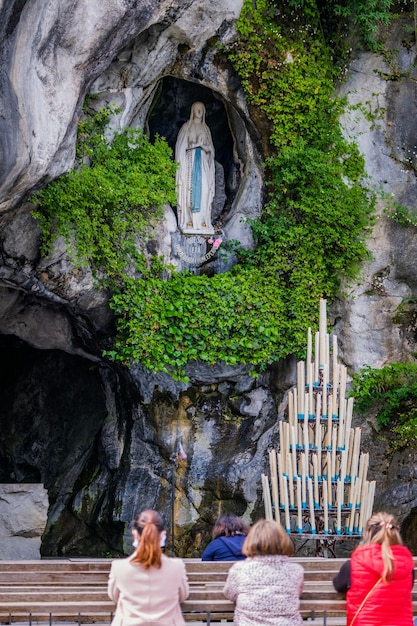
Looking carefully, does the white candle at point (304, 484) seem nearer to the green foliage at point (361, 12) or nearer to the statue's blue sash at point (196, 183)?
the statue's blue sash at point (196, 183)

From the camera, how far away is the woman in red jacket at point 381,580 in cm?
434

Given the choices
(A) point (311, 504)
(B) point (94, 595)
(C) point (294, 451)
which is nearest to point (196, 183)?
(C) point (294, 451)

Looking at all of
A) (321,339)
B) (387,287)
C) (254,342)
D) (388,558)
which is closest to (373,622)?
(388,558)

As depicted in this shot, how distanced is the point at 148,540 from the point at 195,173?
305 inches

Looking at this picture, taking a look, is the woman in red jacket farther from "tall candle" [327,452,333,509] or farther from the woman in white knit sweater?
"tall candle" [327,452,333,509]

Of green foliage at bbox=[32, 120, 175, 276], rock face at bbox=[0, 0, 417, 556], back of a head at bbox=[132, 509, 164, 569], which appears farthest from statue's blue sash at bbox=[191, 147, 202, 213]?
back of a head at bbox=[132, 509, 164, 569]

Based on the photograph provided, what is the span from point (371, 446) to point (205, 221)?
9.89ft

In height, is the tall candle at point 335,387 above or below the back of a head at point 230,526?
above

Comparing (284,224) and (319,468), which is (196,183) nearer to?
(284,224)

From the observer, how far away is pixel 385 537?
14.4ft

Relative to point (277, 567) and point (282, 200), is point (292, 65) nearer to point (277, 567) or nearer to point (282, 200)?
point (282, 200)

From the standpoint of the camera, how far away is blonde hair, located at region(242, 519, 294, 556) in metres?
4.30

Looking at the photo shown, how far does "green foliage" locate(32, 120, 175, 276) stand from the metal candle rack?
2.40 m

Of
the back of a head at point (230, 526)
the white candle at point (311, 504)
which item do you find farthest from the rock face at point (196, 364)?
the back of a head at point (230, 526)
